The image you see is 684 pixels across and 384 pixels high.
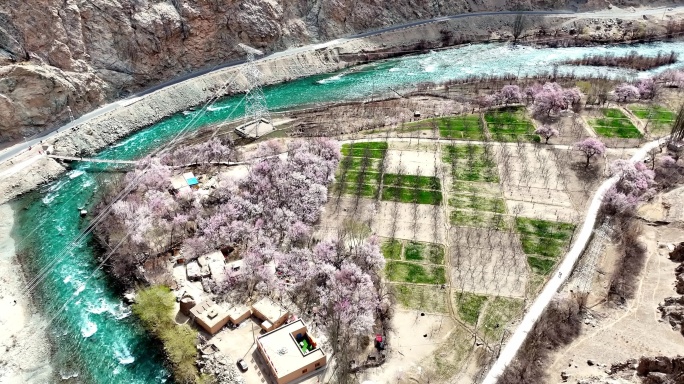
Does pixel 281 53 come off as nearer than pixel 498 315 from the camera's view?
No

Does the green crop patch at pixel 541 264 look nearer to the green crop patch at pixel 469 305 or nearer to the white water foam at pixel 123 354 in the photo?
the green crop patch at pixel 469 305

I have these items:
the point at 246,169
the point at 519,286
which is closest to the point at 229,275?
the point at 246,169

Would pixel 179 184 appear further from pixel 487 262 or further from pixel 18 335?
pixel 487 262

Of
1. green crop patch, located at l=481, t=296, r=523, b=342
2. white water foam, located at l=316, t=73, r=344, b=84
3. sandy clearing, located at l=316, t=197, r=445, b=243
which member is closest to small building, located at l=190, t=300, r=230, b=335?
sandy clearing, located at l=316, t=197, r=445, b=243

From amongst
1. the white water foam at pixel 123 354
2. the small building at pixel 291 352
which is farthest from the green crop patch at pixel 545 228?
the white water foam at pixel 123 354

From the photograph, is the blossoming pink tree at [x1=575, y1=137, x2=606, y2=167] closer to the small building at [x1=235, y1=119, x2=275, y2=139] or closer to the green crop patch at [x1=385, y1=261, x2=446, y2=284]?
the green crop patch at [x1=385, y1=261, x2=446, y2=284]

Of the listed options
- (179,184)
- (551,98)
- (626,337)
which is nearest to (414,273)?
(626,337)

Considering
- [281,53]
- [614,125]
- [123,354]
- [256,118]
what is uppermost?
[281,53]
